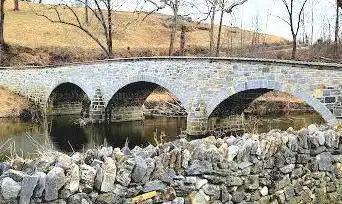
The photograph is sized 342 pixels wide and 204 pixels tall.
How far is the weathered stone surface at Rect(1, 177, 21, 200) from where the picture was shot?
3973mm

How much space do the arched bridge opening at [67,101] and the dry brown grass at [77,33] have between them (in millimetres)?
9511

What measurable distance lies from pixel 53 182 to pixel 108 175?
0.56 m

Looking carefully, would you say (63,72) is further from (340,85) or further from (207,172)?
(207,172)

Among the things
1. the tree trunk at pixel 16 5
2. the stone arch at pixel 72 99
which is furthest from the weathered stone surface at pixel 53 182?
the tree trunk at pixel 16 5

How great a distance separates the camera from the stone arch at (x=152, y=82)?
19422mm

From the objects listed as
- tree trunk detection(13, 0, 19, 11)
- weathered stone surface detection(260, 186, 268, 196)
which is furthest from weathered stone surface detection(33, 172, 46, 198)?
tree trunk detection(13, 0, 19, 11)

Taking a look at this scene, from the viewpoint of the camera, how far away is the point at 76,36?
Answer: 41500 mm

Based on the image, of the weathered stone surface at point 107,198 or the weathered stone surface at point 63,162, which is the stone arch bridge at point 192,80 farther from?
the weathered stone surface at point 63,162

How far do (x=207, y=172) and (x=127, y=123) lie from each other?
1825cm

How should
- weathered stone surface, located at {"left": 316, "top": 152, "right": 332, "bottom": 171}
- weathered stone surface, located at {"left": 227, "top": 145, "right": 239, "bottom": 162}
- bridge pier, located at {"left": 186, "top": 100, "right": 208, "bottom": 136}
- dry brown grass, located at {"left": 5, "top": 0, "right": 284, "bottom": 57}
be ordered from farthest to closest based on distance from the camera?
dry brown grass, located at {"left": 5, "top": 0, "right": 284, "bottom": 57}, bridge pier, located at {"left": 186, "top": 100, "right": 208, "bottom": 136}, weathered stone surface, located at {"left": 316, "top": 152, "right": 332, "bottom": 171}, weathered stone surface, located at {"left": 227, "top": 145, "right": 239, "bottom": 162}

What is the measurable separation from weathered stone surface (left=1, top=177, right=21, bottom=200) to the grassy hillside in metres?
27.7

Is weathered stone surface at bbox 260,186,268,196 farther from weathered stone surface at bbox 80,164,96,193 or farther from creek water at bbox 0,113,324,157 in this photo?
creek water at bbox 0,113,324,157

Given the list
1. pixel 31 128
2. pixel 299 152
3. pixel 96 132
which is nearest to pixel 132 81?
pixel 96 132

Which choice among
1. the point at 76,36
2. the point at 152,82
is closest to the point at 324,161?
the point at 152,82
